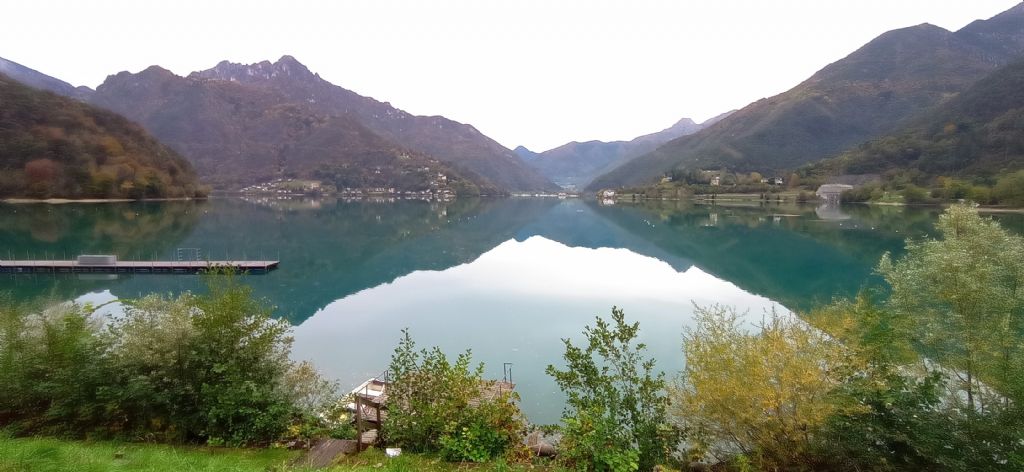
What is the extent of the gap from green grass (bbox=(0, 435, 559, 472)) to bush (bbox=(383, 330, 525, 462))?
14.5 inches

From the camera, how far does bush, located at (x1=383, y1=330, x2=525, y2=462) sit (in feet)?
25.2

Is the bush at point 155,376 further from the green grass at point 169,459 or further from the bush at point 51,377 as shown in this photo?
the green grass at point 169,459

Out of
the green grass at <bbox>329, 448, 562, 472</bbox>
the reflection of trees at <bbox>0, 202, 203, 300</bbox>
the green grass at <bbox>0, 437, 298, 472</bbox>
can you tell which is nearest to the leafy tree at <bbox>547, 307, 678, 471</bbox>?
the green grass at <bbox>329, 448, 562, 472</bbox>

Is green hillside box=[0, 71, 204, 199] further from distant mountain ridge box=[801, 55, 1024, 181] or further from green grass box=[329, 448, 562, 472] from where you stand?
distant mountain ridge box=[801, 55, 1024, 181]

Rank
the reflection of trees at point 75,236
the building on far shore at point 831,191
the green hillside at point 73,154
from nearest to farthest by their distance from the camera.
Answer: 1. the reflection of trees at point 75,236
2. the green hillside at point 73,154
3. the building on far shore at point 831,191

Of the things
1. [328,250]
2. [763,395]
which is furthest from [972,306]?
[328,250]

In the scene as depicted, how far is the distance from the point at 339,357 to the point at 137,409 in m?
9.81

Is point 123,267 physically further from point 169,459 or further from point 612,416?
point 612,416

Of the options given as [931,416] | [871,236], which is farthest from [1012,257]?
[871,236]

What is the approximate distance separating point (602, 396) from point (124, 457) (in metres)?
6.66

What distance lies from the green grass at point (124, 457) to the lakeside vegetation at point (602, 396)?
18.5 inches

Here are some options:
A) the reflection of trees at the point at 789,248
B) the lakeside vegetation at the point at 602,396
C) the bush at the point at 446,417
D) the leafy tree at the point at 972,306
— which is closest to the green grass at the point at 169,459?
the lakeside vegetation at the point at 602,396

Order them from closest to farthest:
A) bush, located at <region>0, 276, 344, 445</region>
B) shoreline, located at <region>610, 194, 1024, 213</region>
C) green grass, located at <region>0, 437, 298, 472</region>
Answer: green grass, located at <region>0, 437, 298, 472</region>, bush, located at <region>0, 276, 344, 445</region>, shoreline, located at <region>610, 194, 1024, 213</region>

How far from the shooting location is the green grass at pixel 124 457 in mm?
5883
